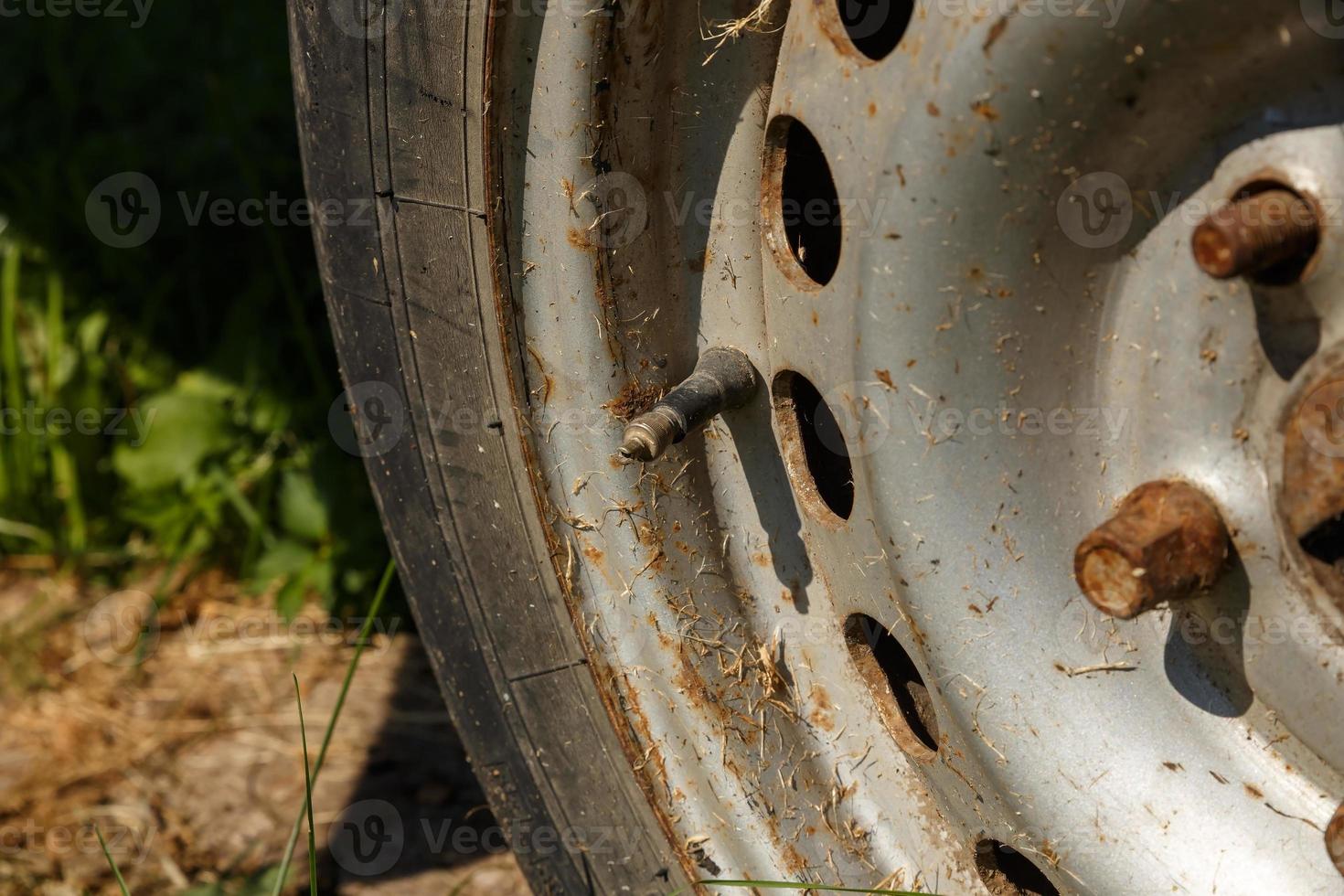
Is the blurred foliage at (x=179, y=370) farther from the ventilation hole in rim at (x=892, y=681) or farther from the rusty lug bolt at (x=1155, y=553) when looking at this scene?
the rusty lug bolt at (x=1155, y=553)

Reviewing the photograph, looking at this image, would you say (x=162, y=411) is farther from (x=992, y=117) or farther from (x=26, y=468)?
(x=992, y=117)

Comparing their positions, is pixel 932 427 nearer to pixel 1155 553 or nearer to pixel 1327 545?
pixel 1155 553

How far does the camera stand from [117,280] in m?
2.90

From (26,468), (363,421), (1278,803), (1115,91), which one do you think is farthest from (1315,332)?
(26,468)

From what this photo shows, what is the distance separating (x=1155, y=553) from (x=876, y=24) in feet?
1.62

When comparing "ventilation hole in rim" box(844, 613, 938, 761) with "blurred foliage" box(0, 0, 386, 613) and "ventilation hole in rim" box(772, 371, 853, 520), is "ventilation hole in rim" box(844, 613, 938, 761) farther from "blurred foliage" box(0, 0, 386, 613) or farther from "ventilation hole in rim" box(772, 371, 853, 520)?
"blurred foliage" box(0, 0, 386, 613)

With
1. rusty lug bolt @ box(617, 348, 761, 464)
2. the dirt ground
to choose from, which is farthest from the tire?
the dirt ground

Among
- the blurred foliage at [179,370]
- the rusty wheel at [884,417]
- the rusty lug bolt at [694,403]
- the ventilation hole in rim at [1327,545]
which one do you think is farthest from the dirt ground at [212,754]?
the ventilation hole in rim at [1327,545]

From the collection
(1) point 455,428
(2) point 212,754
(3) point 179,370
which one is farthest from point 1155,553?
(3) point 179,370

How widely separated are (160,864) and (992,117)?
163cm

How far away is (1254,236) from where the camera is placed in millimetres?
839

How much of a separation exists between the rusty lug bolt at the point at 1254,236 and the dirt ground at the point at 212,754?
4.49ft

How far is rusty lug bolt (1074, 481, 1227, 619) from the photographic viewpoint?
0.95m

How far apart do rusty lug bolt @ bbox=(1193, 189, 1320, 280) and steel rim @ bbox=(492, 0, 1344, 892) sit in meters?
0.02
